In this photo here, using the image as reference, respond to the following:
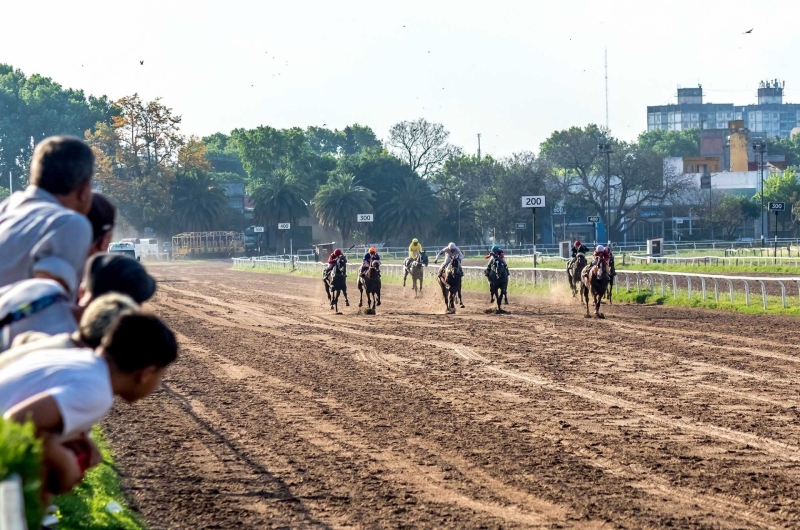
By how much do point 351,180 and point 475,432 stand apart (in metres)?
77.3

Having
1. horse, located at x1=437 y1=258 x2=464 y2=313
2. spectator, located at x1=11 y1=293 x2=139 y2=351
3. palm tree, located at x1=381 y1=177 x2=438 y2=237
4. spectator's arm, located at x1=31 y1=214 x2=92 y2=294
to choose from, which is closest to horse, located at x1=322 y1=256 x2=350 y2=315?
horse, located at x1=437 y1=258 x2=464 y2=313

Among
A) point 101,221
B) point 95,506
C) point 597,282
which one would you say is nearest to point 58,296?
point 101,221

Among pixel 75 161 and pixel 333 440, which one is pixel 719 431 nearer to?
pixel 333 440

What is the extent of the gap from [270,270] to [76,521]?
5459 centimetres

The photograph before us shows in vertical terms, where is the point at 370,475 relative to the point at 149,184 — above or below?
below

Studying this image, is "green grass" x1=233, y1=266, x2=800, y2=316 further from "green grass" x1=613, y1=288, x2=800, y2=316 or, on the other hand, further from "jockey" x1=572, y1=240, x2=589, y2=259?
"jockey" x1=572, y1=240, x2=589, y2=259

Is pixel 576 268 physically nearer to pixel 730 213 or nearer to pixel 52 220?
pixel 52 220

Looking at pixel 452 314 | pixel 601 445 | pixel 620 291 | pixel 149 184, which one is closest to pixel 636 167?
pixel 149 184

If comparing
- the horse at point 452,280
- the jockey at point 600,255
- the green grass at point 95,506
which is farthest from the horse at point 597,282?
the green grass at point 95,506

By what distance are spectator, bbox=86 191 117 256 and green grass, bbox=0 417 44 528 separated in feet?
7.99

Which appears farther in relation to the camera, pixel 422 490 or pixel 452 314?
pixel 452 314

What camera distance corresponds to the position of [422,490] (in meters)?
7.57

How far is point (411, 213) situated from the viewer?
82750mm

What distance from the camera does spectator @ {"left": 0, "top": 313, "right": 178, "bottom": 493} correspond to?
128 inches
